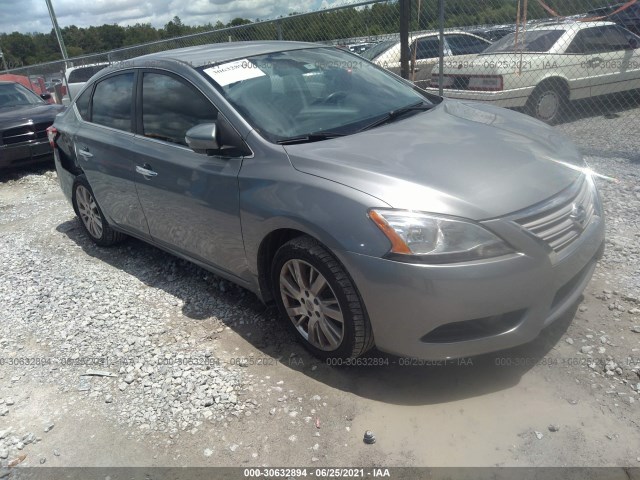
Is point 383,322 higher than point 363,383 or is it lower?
higher

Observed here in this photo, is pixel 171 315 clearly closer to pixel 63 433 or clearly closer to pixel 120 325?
pixel 120 325

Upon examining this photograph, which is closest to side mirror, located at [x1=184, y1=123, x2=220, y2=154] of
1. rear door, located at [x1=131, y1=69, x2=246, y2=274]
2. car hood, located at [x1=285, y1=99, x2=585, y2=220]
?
rear door, located at [x1=131, y1=69, x2=246, y2=274]

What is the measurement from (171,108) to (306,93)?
3.35 feet

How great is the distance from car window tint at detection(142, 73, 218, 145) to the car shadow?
1248 mm

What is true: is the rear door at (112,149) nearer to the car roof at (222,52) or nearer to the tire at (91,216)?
the tire at (91,216)

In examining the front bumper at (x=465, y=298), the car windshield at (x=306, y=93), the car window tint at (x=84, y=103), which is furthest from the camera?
the car window tint at (x=84, y=103)

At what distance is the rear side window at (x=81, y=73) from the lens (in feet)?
44.5

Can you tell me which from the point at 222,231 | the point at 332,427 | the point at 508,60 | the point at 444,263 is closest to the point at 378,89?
the point at 222,231

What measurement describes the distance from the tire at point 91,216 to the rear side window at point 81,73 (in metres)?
9.62

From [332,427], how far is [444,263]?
103 cm

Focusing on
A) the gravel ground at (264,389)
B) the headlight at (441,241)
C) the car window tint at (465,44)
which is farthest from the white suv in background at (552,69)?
the headlight at (441,241)

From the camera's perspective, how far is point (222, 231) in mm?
3414

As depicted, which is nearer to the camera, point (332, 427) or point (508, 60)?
point (332, 427)

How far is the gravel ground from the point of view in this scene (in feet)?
8.32
